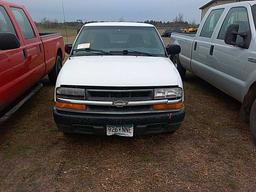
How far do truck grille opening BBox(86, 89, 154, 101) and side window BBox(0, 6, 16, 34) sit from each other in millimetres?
1828

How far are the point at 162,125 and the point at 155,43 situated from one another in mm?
1783

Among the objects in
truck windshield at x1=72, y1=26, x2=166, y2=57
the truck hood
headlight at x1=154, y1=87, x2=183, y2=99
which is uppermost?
truck windshield at x1=72, y1=26, x2=166, y2=57

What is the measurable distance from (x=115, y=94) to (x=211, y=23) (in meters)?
3.80

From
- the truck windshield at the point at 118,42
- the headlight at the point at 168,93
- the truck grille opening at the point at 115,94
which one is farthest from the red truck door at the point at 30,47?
the headlight at the point at 168,93

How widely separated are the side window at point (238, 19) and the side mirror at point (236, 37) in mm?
110

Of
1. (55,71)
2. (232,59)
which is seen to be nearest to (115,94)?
(232,59)

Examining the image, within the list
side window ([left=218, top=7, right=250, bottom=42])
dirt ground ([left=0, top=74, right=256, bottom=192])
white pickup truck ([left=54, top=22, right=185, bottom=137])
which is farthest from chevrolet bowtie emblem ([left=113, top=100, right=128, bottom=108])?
side window ([left=218, top=7, right=250, bottom=42])

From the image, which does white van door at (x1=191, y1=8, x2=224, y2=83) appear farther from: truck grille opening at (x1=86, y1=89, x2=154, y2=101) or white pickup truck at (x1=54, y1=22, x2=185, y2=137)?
truck grille opening at (x1=86, y1=89, x2=154, y2=101)

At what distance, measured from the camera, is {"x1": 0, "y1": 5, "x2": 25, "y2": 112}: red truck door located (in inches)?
164

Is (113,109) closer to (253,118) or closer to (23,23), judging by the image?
(253,118)

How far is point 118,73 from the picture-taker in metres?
4.02

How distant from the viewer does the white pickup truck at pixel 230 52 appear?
471 cm

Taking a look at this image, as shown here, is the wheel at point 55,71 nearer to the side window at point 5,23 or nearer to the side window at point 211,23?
the side window at point 5,23

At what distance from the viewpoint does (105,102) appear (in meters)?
3.80
